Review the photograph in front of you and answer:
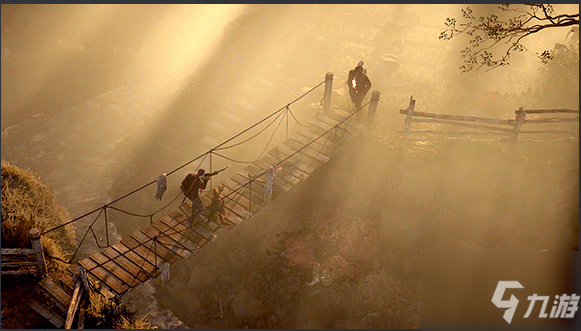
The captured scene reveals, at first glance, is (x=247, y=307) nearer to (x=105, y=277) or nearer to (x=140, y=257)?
(x=140, y=257)

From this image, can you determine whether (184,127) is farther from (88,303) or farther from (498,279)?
(498,279)

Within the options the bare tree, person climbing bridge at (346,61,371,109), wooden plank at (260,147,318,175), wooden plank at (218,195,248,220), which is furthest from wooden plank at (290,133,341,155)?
the bare tree


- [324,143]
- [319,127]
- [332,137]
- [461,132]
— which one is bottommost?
[324,143]

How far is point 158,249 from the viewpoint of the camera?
13133mm

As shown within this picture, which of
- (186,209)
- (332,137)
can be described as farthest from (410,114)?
(186,209)

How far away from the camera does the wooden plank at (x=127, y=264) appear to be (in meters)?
12.4

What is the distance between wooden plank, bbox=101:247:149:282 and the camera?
487 inches

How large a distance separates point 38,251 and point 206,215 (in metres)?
4.16

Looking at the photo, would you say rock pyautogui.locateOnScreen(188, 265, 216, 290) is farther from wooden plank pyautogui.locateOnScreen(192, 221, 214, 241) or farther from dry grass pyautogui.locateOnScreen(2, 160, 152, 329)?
wooden plank pyautogui.locateOnScreen(192, 221, 214, 241)

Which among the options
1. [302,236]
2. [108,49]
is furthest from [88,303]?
[108,49]

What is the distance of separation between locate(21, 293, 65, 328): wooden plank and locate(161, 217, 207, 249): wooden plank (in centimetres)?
344

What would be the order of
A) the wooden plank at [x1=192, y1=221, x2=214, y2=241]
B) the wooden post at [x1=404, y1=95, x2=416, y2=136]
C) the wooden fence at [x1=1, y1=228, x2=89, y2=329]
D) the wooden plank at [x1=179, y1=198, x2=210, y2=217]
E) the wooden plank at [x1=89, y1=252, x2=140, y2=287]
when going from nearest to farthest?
1. the wooden fence at [x1=1, y1=228, x2=89, y2=329]
2. the wooden plank at [x1=89, y1=252, x2=140, y2=287]
3. the wooden plank at [x1=192, y1=221, x2=214, y2=241]
4. the wooden plank at [x1=179, y1=198, x2=210, y2=217]
5. the wooden post at [x1=404, y1=95, x2=416, y2=136]

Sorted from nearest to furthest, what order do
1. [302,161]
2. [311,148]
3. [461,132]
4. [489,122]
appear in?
[302,161] < [311,148] < [489,122] < [461,132]

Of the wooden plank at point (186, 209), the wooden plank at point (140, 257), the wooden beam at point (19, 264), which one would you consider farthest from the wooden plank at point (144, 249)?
the wooden beam at point (19, 264)
